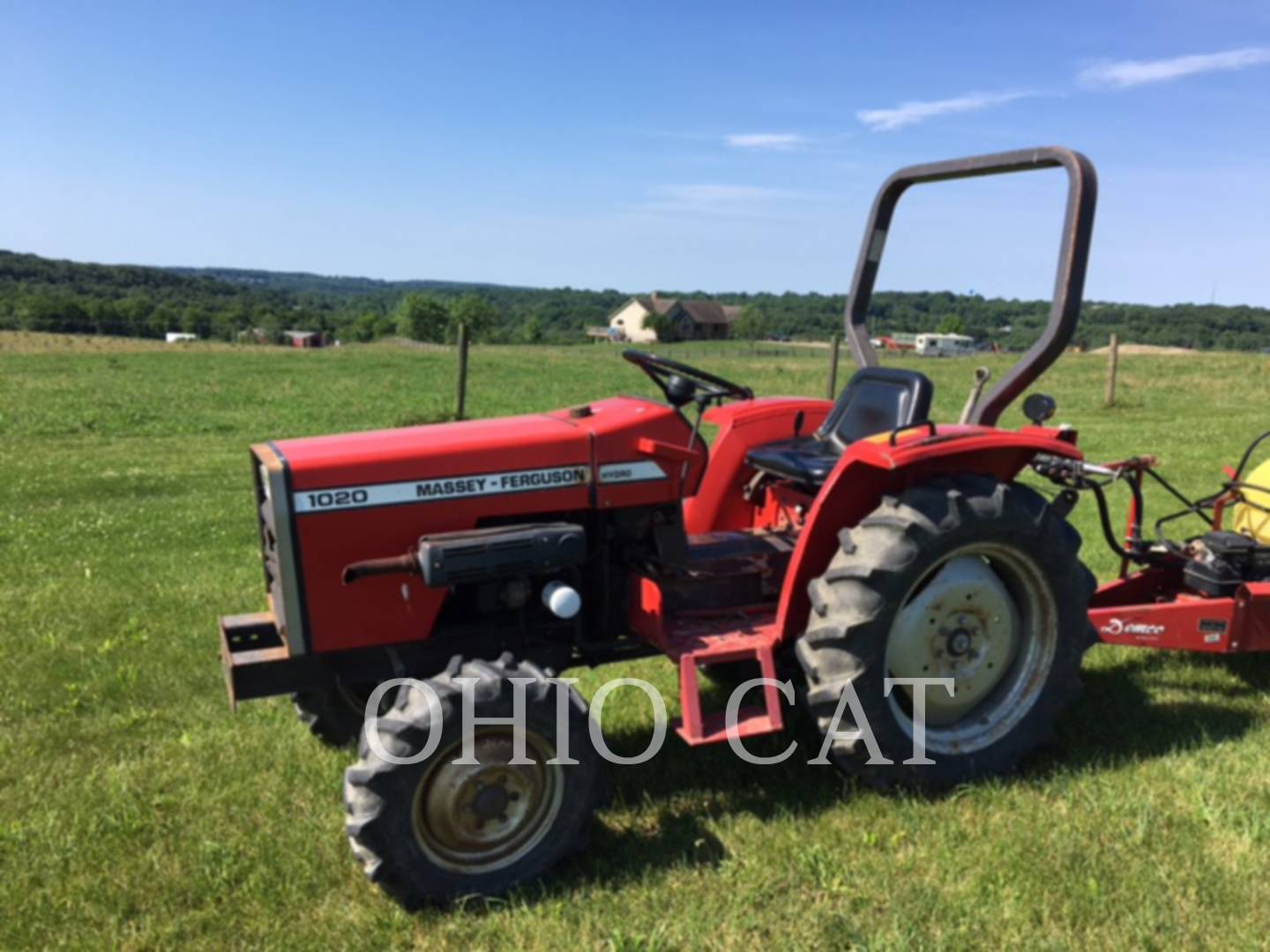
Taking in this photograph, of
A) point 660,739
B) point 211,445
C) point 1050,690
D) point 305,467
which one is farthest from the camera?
point 211,445

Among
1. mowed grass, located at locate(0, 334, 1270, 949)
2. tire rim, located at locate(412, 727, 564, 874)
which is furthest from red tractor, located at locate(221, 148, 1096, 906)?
mowed grass, located at locate(0, 334, 1270, 949)

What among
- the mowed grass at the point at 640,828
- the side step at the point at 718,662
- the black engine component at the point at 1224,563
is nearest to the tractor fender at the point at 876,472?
the side step at the point at 718,662

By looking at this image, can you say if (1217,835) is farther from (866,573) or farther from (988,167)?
(988,167)

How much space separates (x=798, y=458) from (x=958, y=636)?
3.11ft

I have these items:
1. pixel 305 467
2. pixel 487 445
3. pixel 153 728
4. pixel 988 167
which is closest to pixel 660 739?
pixel 487 445

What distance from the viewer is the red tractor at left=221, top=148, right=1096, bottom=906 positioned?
2.94 meters

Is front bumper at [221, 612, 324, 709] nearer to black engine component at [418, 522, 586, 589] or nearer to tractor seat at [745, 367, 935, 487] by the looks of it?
black engine component at [418, 522, 586, 589]

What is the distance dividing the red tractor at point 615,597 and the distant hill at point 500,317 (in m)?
0.94

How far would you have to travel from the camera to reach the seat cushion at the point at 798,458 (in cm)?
388

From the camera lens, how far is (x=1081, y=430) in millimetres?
13922

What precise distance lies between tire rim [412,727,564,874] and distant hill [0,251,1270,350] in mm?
2577

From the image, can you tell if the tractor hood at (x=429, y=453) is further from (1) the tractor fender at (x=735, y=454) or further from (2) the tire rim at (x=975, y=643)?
(2) the tire rim at (x=975, y=643)

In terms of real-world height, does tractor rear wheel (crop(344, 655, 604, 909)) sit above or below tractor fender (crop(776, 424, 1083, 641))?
below

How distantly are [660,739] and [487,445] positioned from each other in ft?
4.72
